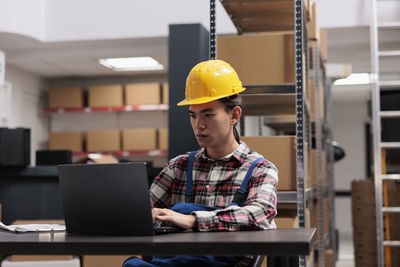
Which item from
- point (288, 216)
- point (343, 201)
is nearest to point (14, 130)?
point (288, 216)

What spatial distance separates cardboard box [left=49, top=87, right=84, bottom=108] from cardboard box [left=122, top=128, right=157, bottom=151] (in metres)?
0.95

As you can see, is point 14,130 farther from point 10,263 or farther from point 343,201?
point 343,201

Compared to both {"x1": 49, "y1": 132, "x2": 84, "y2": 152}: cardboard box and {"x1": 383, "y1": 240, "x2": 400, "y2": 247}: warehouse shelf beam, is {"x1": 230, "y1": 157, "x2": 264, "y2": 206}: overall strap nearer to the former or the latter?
{"x1": 383, "y1": 240, "x2": 400, "y2": 247}: warehouse shelf beam

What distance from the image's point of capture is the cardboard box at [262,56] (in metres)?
3.05

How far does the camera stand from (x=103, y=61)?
25.9 feet

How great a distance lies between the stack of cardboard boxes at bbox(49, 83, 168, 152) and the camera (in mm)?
8500

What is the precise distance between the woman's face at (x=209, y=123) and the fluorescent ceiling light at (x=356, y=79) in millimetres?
6702

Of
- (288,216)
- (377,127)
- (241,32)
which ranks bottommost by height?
(288,216)

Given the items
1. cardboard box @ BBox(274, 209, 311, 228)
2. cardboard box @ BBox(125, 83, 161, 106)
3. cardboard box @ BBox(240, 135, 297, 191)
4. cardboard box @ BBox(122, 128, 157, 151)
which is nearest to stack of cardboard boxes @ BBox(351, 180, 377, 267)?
cardboard box @ BBox(274, 209, 311, 228)

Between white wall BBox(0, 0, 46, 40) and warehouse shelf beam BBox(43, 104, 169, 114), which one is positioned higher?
white wall BBox(0, 0, 46, 40)

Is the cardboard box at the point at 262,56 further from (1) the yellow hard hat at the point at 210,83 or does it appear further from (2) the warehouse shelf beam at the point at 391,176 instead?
(2) the warehouse shelf beam at the point at 391,176

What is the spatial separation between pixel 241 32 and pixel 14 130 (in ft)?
6.96

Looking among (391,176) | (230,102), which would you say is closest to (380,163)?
(391,176)

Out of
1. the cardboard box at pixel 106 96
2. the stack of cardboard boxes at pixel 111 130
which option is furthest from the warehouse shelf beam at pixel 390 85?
the cardboard box at pixel 106 96
